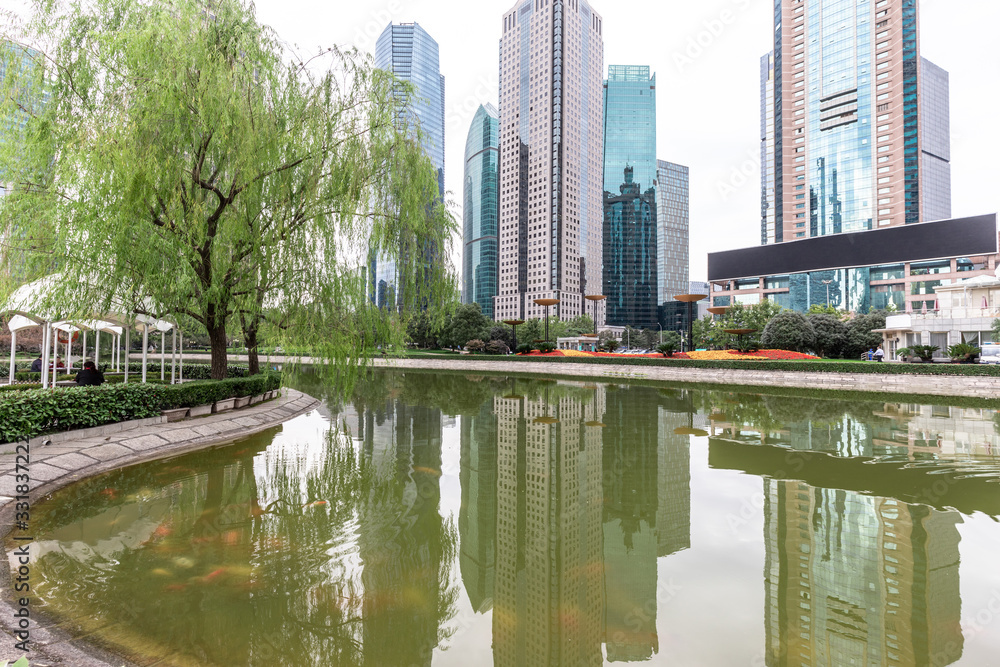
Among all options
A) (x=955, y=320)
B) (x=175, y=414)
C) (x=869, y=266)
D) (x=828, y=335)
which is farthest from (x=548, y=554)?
(x=869, y=266)

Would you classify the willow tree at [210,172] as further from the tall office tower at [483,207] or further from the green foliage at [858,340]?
the tall office tower at [483,207]

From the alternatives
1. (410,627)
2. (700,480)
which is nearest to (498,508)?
(410,627)

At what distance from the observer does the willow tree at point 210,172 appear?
7613mm

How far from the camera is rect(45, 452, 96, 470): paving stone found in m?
6.50

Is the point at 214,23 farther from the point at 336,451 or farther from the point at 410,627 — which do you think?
the point at 410,627

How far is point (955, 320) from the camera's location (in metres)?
26.5

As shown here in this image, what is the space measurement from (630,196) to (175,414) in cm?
11699

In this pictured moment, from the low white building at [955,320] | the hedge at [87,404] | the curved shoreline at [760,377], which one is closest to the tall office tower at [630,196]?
the low white building at [955,320]

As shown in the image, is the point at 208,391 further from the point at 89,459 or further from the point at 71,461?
the point at 71,461

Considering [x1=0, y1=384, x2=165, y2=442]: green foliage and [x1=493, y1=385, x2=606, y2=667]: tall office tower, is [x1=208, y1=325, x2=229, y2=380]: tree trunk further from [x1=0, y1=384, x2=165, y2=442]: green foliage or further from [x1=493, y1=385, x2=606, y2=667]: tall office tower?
[x1=493, y1=385, x2=606, y2=667]: tall office tower

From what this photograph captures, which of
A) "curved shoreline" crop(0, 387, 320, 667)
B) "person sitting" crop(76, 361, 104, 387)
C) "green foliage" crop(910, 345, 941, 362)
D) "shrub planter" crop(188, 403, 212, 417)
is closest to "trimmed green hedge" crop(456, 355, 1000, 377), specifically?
"green foliage" crop(910, 345, 941, 362)

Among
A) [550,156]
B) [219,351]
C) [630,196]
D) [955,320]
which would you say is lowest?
[219,351]

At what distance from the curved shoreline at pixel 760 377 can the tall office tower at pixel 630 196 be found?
90233 mm

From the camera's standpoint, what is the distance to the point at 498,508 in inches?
222
